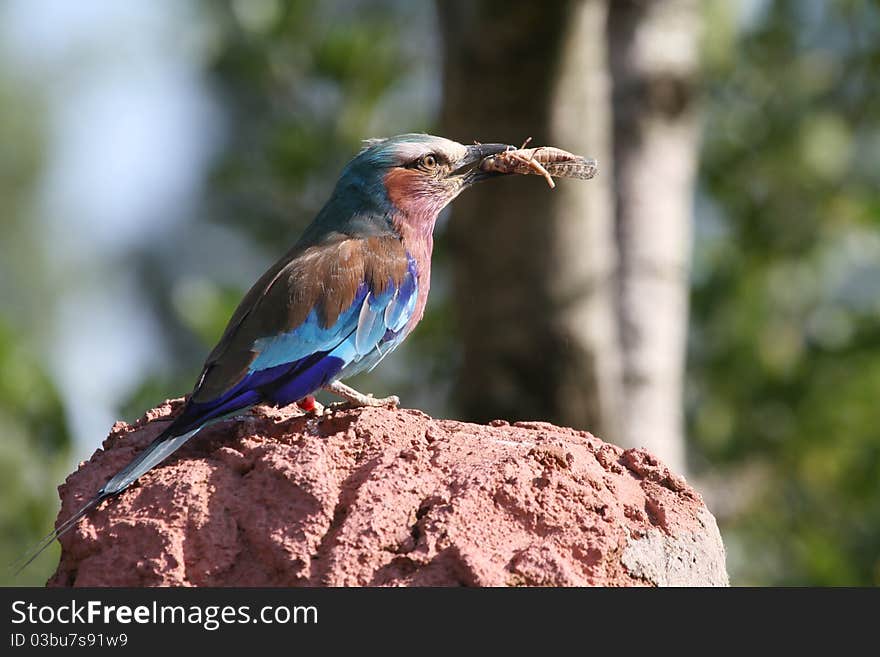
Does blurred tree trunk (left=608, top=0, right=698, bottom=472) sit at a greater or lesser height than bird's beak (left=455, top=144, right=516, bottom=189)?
greater

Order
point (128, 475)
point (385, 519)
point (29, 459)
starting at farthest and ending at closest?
point (29, 459) → point (128, 475) → point (385, 519)

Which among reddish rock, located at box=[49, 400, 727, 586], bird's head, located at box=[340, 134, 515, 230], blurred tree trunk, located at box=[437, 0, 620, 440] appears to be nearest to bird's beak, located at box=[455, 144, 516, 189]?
bird's head, located at box=[340, 134, 515, 230]

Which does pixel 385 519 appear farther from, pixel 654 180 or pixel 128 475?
pixel 654 180

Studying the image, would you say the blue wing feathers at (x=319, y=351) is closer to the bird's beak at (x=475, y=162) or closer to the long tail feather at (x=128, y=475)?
the long tail feather at (x=128, y=475)

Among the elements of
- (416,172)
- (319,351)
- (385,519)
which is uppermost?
(416,172)

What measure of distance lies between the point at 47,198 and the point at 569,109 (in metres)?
20.1

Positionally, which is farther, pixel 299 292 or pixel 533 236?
pixel 533 236

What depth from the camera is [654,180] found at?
7.47 meters

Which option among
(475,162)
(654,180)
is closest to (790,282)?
(654,180)

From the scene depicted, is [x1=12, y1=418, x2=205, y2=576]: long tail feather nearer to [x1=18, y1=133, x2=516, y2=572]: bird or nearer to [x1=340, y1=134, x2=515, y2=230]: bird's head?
[x1=18, y1=133, x2=516, y2=572]: bird

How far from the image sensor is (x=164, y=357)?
65.4ft

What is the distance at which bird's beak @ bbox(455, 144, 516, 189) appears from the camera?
485 centimetres

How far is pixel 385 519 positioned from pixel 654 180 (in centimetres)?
458

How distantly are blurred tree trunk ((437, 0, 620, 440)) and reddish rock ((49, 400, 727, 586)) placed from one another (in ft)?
8.01
